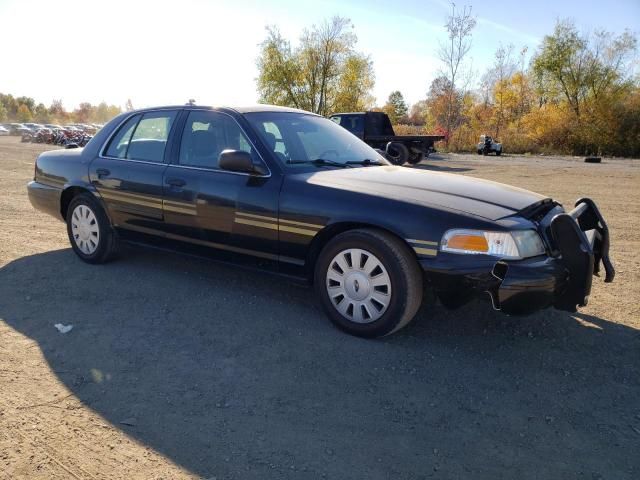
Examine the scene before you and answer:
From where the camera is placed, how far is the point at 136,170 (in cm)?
467

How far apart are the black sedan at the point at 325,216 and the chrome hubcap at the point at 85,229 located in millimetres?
15

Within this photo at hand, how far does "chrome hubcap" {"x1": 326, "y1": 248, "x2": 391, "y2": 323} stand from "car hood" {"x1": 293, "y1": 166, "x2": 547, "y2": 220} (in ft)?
1.52

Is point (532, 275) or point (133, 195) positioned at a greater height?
point (133, 195)

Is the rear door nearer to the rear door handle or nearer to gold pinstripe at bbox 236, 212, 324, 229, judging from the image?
the rear door handle

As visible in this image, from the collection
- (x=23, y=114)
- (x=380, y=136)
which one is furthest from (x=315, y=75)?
(x=23, y=114)

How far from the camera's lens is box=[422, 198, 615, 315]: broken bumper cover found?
10.1 feet

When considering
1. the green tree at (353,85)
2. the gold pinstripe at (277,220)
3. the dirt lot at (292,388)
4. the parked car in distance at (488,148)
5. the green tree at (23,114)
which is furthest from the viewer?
the green tree at (23,114)

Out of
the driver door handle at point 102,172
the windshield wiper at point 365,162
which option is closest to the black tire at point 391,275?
the windshield wiper at point 365,162

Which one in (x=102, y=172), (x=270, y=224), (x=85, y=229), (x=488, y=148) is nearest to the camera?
(x=270, y=224)

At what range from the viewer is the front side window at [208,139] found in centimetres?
420

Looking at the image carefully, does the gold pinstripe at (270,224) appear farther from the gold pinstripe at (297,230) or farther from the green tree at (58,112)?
the green tree at (58,112)


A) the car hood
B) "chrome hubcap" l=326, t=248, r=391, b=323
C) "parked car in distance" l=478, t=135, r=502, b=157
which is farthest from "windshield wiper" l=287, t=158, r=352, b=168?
"parked car in distance" l=478, t=135, r=502, b=157

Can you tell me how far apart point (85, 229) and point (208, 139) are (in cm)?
175

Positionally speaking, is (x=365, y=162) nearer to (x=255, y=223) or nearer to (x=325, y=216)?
(x=325, y=216)
